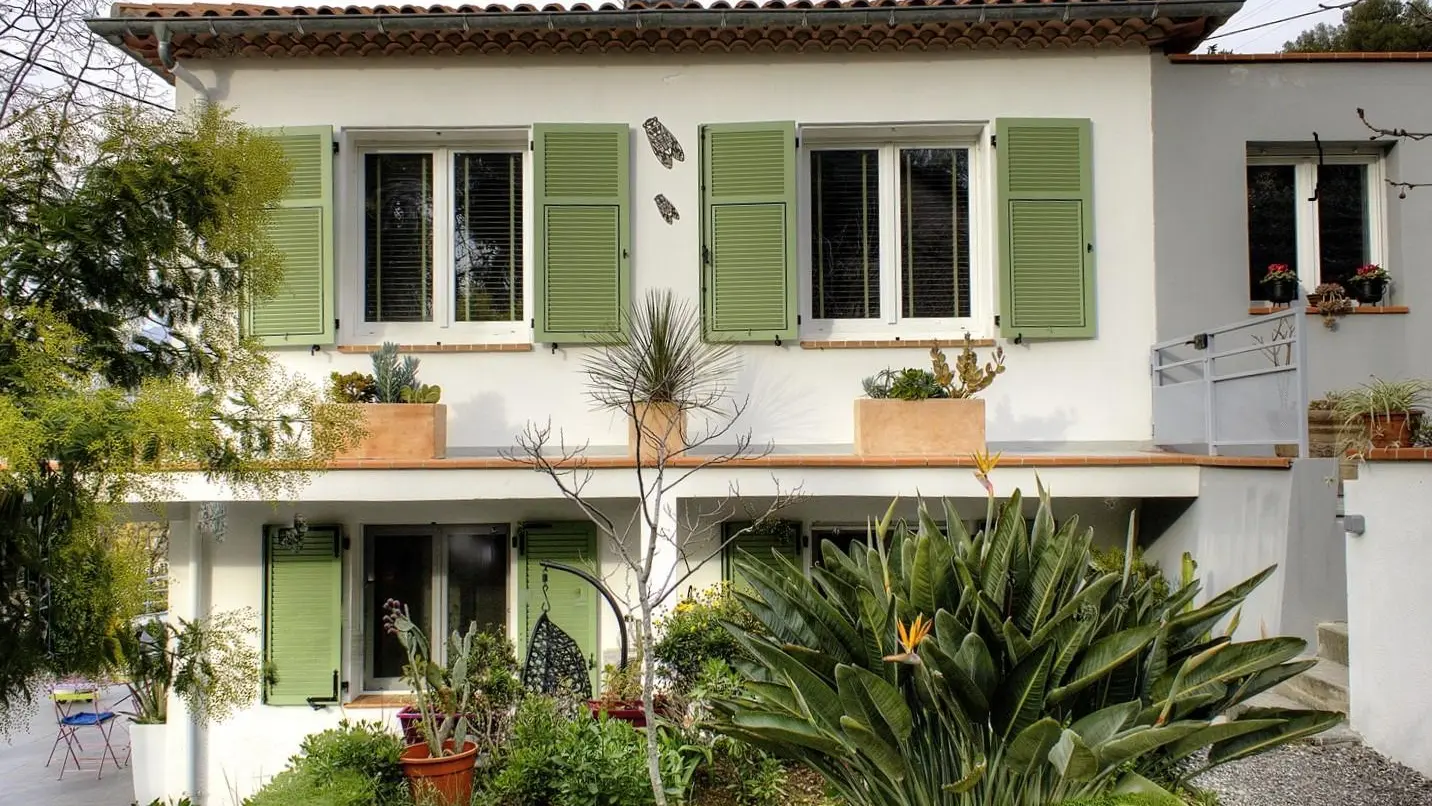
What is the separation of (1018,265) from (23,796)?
10.5m

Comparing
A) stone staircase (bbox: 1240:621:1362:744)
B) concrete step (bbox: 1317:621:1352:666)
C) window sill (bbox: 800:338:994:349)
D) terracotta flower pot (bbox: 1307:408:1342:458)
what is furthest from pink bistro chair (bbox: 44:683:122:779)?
terracotta flower pot (bbox: 1307:408:1342:458)

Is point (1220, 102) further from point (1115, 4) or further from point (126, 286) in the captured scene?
point (126, 286)


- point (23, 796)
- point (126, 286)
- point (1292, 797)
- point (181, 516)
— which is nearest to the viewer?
point (126, 286)

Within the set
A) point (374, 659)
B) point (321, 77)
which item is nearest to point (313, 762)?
point (374, 659)

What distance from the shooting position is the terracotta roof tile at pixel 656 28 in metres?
7.74

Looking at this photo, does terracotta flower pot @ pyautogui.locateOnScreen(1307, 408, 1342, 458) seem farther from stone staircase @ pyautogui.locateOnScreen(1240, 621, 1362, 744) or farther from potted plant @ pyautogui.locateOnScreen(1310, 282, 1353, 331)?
stone staircase @ pyautogui.locateOnScreen(1240, 621, 1362, 744)

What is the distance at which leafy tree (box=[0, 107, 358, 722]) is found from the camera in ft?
11.7

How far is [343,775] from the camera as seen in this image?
5227 millimetres

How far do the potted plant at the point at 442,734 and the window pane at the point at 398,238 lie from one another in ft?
10.3

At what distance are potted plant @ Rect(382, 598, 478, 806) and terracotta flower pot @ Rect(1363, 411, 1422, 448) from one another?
5613mm

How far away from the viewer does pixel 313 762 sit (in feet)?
17.3

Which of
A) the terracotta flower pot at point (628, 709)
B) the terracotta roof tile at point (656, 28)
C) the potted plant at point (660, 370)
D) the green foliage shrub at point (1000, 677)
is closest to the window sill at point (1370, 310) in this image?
the terracotta roof tile at point (656, 28)

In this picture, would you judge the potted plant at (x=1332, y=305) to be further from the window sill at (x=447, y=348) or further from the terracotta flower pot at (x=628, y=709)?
the window sill at (x=447, y=348)

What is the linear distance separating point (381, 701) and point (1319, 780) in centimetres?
619
